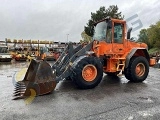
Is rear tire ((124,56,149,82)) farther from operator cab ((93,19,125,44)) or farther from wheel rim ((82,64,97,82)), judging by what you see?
Answer: wheel rim ((82,64,97,82))

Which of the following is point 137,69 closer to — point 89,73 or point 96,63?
point 96,63

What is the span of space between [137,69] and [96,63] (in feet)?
8.22

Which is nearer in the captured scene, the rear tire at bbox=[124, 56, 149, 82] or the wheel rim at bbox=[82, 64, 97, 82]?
the wheel rim at bbox=[82, 64, 97, 82]

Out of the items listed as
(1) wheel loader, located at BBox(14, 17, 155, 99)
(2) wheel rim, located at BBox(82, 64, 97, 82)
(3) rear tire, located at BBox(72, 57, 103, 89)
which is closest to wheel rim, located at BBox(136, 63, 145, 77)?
(1) wheel loader, located at BBox(14, 17, 155, 99)

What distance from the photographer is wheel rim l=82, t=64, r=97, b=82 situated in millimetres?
7701

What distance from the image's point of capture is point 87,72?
7.80 meters

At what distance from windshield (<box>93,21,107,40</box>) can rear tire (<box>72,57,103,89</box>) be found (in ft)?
4.47

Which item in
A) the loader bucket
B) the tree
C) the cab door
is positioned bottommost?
the loader bucket

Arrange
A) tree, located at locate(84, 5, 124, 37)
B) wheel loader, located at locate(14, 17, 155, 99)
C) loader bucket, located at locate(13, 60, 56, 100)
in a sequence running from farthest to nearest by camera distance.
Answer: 1. tree, located at locate(84, 5, 124, 37)
2. wheel loader, located at locate(14, 17, 155, 99)
3. loader bucket, located at locate(13, 60, 56, 100)

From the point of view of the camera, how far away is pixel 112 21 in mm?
8641

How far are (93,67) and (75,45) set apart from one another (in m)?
1.63

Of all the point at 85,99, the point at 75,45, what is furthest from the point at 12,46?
the point at 85,99

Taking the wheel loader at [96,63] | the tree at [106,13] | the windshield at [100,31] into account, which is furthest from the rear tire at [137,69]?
the tree at [106,13]

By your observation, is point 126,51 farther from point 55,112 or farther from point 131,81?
point 55,112
